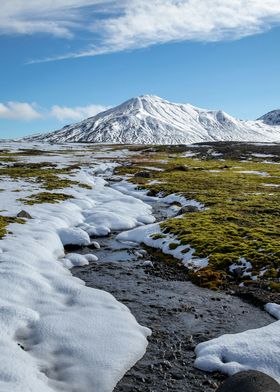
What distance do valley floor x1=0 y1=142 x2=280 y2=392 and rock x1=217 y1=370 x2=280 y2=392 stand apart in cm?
186

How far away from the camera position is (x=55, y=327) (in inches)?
623

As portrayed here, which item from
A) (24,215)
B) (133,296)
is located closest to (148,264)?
(133,296)

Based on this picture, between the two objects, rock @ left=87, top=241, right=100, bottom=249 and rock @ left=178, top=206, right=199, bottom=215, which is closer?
rock @ left=87, top=241, right=100, bottom=249

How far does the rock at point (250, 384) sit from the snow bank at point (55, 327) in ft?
12.7

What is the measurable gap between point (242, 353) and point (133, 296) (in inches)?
281

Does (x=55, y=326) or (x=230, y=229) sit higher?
(x=230, y=229)

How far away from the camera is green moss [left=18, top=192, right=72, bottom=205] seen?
141 feet

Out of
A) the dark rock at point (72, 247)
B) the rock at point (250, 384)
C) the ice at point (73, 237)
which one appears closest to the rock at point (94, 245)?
the ice at point (73, 237)

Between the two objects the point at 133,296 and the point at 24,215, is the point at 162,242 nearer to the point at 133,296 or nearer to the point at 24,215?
the point at 133,296

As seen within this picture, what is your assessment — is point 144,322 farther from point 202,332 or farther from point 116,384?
point 116,384

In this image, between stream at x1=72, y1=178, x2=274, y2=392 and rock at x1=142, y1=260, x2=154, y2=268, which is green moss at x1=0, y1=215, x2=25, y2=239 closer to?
stream at x1=72, y1=178, x2=274, y2=392

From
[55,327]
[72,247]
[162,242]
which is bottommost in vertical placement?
[162,242]

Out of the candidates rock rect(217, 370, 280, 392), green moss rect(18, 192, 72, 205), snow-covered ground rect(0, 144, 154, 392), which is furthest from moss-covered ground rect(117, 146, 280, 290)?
green moss rect(18, 192, 72, 205)

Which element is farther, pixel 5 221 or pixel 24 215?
pixel 24 215
